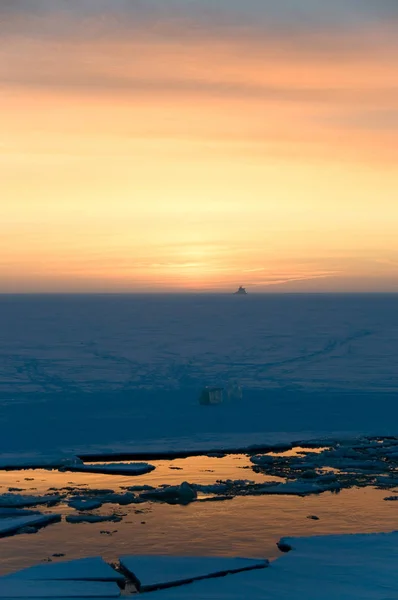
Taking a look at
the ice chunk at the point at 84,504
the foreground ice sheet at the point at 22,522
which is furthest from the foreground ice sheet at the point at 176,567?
the ice chunk at the point at 84,504

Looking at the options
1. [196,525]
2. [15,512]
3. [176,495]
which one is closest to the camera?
[196,525]

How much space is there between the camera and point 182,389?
23.1m

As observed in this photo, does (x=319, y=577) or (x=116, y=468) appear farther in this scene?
(x=116, y=468)

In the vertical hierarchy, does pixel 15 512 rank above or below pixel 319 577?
above

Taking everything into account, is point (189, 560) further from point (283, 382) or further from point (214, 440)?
point (283, 382)

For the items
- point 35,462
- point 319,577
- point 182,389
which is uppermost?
point 182,389

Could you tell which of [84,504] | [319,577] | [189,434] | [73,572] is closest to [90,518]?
[84,504]

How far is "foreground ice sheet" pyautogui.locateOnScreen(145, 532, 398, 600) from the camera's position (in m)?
8.74

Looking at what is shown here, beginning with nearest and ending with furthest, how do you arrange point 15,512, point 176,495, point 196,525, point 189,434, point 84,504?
1. point 196,525
2. point 15,512
3. point 84,504
4. point 176,495
5. point 189,434

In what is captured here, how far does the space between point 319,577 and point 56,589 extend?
9.42ft

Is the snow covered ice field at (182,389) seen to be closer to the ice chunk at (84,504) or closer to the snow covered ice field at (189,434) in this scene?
the snow covered ice field at (189,434)

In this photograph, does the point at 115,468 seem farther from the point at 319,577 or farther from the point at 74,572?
the point at 319,577

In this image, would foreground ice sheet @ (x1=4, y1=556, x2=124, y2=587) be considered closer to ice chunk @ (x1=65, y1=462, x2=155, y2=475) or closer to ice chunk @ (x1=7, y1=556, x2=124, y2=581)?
ice chunk @ (x1=7, y1=556, x2=124, y2=581)

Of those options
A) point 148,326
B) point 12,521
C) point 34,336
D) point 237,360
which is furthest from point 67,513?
point 148,326
